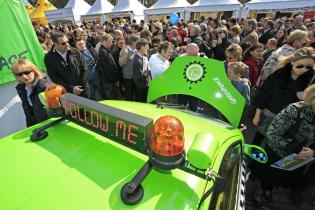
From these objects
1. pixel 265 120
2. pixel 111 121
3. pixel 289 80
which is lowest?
pixel 265 120

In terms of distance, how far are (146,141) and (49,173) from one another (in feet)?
1.95

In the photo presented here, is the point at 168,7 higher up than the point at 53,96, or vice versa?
the point at 168,7

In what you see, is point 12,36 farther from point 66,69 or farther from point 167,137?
point 167,137

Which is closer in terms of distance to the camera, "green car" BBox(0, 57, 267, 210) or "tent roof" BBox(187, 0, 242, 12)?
"green car" BBox(0, 57, 267, 210)

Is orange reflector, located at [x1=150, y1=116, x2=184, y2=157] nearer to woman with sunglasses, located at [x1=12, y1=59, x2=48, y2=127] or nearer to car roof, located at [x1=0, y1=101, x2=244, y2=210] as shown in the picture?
car roof, located at [x1=0, y1=101, x2=244, y2=210]

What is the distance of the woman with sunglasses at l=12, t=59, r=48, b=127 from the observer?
2.64 m

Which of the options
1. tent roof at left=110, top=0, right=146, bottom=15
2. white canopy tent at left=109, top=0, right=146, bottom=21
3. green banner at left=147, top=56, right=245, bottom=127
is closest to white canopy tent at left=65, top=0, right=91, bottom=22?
white canopy tent at left=109, top=0, right=146, bottom=21

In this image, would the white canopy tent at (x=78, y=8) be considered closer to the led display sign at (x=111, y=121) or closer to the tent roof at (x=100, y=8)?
the tent roof at (x=100, y=8)

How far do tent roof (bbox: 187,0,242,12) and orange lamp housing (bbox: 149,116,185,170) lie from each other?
1611cm

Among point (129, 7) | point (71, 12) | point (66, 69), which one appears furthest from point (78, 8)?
point (66, 69)

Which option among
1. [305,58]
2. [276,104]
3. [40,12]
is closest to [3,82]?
[276,104]

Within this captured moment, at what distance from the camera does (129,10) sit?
19.2m

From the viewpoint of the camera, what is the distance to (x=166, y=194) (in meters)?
1.14

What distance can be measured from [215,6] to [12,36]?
50.1 ft
